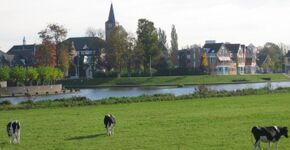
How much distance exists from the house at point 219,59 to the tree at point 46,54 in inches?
2170

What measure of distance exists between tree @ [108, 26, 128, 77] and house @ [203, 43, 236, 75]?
37.0m

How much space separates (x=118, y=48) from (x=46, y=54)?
60.2ft

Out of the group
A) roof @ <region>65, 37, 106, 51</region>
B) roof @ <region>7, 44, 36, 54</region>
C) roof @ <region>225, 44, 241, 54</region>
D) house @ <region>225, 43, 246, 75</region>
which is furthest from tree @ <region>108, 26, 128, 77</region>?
roof @ <region>225, 44, 241, 54</region>

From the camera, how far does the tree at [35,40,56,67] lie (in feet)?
390

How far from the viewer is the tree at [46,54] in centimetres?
11890

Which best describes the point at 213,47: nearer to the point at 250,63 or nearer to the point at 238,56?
the point at 238,56

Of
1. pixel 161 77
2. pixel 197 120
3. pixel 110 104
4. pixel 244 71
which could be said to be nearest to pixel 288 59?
pixel 244 71

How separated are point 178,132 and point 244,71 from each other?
540 ft

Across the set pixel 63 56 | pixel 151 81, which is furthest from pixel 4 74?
pixel 151 81

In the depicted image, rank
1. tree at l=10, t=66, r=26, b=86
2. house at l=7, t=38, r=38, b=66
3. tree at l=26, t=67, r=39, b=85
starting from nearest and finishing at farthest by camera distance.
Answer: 1. tree at l=10, t=66, r=26, b=86
2. tree at l=26, t=67, r=39, b=85
3. house at l=7, t=38, r=38, b=66

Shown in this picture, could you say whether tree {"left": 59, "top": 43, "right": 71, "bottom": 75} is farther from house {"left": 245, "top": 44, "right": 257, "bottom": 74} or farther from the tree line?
house {"left": 245, "top": 44, "right": 257, "bottom": 74}

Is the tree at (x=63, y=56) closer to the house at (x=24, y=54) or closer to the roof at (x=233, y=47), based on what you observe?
the house at (x=24, y=54)

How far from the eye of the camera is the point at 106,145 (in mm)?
21078

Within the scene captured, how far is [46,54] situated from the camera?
12062 cm
